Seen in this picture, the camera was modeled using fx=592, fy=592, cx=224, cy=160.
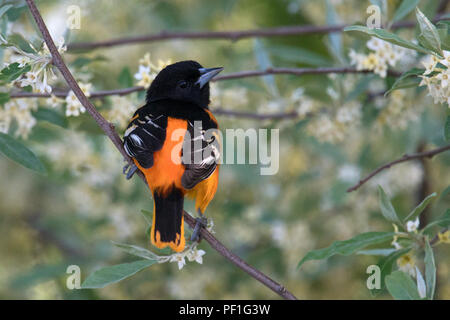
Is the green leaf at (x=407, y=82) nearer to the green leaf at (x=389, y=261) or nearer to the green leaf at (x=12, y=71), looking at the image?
the green leaf at (x=389, y=261)

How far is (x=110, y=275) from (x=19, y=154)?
0.81 metres

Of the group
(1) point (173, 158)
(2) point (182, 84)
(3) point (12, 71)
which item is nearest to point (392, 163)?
(1) point (173, 158)

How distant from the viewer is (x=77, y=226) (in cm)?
502

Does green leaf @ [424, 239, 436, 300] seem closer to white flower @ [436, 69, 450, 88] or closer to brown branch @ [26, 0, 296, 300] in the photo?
brown branch @ [26, 0, 296, 300]

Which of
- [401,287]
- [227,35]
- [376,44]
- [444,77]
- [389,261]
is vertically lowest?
[401,287]

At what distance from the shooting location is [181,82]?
132 inches

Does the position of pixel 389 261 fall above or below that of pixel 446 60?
below

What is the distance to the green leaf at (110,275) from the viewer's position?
2146 mm

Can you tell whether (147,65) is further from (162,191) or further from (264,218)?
(264,218)

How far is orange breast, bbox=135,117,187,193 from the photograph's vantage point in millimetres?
2600

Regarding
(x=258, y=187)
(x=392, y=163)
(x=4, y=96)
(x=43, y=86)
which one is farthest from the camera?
(x=258, y=187)

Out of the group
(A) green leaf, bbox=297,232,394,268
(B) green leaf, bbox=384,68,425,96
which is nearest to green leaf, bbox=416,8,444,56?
(B) green leaf, bbox=384,68,425,96

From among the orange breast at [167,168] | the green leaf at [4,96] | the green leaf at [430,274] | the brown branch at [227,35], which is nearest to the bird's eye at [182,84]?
the brown branch at [227,35]

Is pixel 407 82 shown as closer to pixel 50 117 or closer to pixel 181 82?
pixel 181 82
